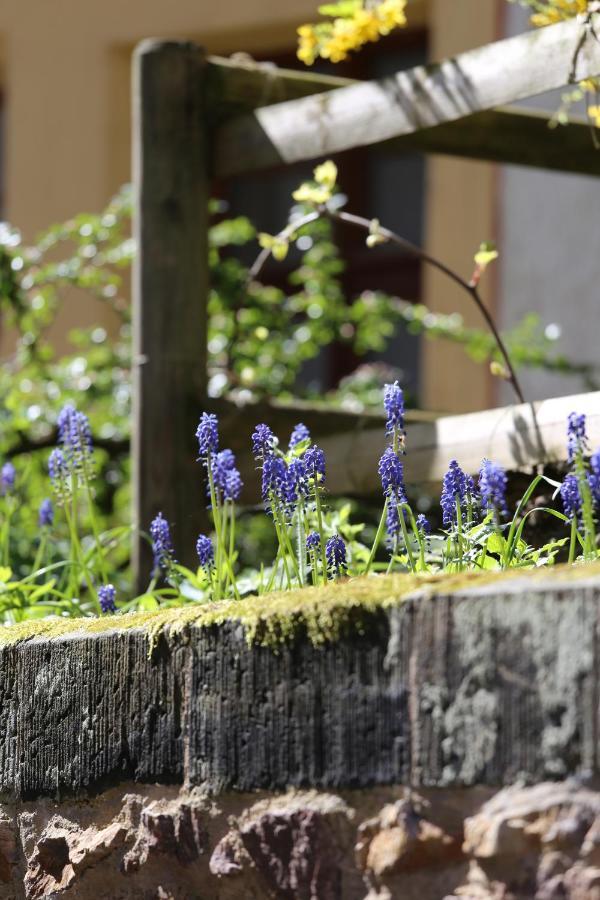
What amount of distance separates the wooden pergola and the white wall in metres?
2.34

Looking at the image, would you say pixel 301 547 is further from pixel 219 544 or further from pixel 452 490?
pixel 452 490

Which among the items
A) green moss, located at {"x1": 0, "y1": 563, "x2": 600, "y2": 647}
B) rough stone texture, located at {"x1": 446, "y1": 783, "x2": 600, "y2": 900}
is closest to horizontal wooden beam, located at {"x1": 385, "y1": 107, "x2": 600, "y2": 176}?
green moss, located at {"x1": 0, "y1": 563, "x2": 600, "y2": 647}

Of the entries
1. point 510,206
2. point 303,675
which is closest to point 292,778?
point 303,675

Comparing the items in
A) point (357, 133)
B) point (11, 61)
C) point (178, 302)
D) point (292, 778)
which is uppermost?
point (11, 61)

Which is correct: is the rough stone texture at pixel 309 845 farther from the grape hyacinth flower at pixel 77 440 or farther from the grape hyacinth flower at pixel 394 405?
the grape hyacinth flower at pixel 77 440

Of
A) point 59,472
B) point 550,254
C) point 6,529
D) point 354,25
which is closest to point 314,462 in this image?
point 59,472

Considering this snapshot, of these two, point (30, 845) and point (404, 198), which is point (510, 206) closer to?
point (404, 198)

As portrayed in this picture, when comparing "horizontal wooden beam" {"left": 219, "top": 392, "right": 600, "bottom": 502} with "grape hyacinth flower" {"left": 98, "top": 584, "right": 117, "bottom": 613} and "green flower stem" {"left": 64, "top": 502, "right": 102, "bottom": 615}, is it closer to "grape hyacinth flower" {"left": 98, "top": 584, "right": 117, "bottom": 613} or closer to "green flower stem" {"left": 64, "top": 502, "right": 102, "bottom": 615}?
"green flower stem" {"left": 64, "top": 502, "right": 102, "bottom": 615}

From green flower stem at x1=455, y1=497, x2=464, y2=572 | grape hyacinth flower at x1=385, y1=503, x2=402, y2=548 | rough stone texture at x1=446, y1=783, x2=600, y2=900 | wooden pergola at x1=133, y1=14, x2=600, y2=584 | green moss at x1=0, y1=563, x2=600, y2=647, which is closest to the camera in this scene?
rough stone texture at x1=446, y1=783, x2=600, y2=900

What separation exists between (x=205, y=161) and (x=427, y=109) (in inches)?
26.6

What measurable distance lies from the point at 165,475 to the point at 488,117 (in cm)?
114

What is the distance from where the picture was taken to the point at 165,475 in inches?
137

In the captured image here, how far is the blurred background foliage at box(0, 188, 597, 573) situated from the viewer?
432cm

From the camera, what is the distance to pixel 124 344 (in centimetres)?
533
